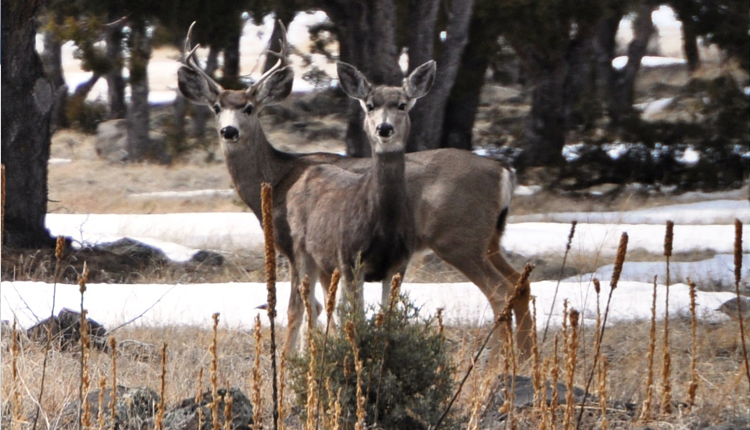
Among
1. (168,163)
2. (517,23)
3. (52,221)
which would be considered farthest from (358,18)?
(168,163)

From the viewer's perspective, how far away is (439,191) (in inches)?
274

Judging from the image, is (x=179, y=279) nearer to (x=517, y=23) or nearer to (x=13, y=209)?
(x=13, y=209)

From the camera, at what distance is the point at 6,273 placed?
8.65 meters

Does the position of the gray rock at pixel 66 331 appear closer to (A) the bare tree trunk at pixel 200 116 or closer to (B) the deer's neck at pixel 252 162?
(B) the deer's neck at pixel 252 162

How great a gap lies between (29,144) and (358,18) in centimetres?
303

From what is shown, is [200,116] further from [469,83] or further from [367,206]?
[367,206]

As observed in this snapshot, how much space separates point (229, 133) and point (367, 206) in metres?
1.82

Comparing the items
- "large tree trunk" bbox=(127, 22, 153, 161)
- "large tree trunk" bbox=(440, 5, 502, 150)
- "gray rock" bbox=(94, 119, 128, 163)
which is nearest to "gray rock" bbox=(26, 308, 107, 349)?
"large tree trunk" bbox=(440, 5, 502, 150)

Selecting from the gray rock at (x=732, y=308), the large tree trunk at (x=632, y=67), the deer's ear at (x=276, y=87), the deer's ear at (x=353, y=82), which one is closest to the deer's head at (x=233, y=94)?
the deer's ear at (x=276, y=87)

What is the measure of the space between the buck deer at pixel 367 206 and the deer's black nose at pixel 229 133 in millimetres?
822

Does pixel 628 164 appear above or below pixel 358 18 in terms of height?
below

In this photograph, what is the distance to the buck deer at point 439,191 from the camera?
6.91 metres

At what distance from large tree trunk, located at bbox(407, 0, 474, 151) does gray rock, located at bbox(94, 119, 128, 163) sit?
43.5 ft

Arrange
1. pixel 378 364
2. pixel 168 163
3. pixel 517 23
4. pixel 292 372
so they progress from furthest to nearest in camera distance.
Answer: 1. pixel 168 163
2. pixel 517 23
3. pixel 292 372
4. pixel 378 364
